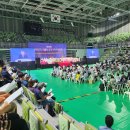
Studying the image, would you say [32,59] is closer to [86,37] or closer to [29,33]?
[29,33]

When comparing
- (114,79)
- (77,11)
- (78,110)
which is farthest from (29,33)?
(78,110)

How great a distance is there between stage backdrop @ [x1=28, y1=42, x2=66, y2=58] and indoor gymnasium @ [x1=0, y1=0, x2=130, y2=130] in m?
0.14

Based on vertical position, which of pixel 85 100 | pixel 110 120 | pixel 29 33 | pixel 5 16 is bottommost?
pixel 85 100

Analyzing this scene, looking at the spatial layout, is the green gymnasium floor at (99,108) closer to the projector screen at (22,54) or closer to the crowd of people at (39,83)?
the crowd of people at (39,83)

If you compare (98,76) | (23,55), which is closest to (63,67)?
(98,76)

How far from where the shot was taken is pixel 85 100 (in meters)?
8.27

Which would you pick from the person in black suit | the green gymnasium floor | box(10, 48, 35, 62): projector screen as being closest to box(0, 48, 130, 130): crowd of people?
the green gymnasium floor

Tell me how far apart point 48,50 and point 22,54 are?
192 inches

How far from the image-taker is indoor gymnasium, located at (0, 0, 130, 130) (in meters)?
3.52

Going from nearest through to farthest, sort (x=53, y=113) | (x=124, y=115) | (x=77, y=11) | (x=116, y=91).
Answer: (x=53, y=113)
(x=124, y=115)
(x=116, y=91)
(x=77, y=11)

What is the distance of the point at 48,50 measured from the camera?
26766 mm

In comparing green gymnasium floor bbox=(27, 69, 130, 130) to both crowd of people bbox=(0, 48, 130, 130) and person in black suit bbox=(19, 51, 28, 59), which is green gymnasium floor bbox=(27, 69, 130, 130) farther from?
person in black suit bbox=(19, 51, 28, 59)

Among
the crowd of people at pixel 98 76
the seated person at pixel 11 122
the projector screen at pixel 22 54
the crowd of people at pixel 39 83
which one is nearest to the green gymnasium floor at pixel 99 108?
the crowd of people at pixel 98 76

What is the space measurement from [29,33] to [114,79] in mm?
21018
